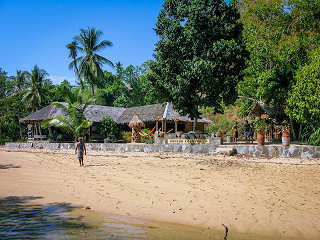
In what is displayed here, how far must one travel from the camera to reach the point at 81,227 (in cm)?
418

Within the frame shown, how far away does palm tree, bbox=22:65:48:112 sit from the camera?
1299 inches

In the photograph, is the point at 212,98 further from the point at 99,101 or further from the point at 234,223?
the point at 99,101

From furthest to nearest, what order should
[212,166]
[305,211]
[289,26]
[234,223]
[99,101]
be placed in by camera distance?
1. [99,101]
2. [289,26]
3. [212,166]
4. [305,211]
5. [234,223]

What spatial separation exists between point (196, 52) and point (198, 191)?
10.6 m

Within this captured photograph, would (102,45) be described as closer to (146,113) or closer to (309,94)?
(146,113)

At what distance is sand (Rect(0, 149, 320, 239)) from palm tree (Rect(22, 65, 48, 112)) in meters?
26.1

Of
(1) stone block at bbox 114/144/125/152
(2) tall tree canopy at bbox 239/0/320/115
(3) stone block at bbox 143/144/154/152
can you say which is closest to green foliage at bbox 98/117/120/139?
(1) stone block at bbox 114/144/125/152

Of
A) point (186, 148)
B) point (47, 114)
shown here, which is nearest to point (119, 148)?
point (186, 148)

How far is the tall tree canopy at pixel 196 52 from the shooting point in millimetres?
14727

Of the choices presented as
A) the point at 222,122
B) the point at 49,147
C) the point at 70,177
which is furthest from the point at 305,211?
the point at 222,122

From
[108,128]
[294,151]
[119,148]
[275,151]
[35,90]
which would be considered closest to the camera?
[294,151]

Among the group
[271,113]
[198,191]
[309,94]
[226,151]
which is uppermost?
[309,94]

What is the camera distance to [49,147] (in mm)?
17938

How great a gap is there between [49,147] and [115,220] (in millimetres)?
14896
